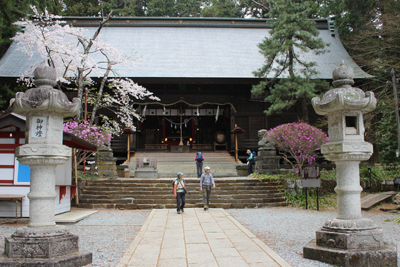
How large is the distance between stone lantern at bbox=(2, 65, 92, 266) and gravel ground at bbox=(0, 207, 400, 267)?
0.60 meters

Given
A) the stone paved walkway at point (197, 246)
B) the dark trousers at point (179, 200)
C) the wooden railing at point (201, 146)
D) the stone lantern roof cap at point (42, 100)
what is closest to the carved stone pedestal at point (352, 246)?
Result: the stone paved walkway at point (197, 246)

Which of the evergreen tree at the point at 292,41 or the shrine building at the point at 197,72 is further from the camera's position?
the shrine building at the point at 197,72

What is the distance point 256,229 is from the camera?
7.39 meters

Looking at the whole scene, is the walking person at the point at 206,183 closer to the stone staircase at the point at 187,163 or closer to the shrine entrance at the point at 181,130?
the stone staircase at the point at 187,163

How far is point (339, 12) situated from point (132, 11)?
20.5 m

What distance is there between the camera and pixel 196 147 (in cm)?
2312

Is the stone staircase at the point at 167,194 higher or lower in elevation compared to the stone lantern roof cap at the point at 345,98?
lower

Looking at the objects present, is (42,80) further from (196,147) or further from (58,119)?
(196,147)

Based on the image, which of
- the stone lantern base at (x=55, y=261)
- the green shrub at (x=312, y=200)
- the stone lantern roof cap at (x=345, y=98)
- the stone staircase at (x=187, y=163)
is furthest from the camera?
the stone staircase at (x=187, y=163)

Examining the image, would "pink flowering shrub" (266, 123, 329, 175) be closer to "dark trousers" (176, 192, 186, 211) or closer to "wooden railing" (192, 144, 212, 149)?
"dark trousers" (176, 192, 186, 211)

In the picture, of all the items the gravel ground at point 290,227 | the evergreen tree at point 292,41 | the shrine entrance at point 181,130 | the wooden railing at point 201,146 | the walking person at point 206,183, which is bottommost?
the gravel ground at point 290,227

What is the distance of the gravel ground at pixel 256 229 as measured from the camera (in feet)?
17.3

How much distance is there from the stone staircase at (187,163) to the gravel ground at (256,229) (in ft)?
21.2

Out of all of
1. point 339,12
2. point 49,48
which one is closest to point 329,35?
point 339,12
